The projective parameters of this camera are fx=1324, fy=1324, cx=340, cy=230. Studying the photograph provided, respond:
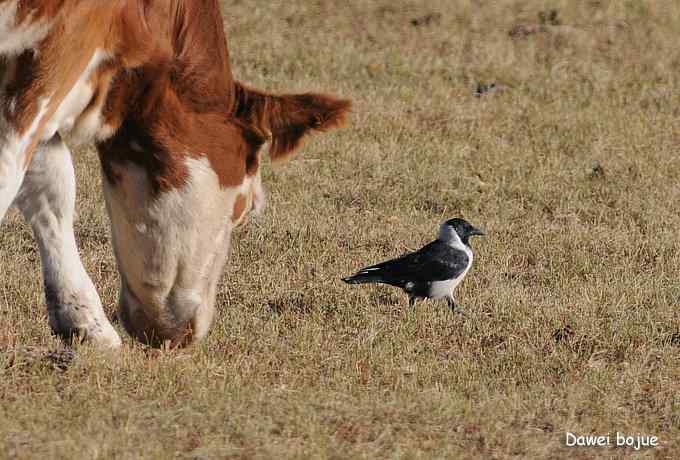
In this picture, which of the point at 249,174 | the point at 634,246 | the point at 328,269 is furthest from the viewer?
the point at 634,246

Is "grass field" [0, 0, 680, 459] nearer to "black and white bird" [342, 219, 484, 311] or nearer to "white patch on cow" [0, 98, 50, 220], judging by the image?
"black and white bird" [342, 219, 484, 311]

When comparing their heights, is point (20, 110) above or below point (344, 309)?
above

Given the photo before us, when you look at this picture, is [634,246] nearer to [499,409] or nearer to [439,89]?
[499,409]

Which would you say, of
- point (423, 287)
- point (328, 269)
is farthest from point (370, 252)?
point (423, 287)

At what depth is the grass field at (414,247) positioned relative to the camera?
16.0 feet

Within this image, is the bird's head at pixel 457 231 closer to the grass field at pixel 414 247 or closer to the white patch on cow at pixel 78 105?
the grass field at pixel 414 247

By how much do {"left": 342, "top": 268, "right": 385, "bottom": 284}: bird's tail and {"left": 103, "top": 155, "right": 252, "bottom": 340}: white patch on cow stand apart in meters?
2.09

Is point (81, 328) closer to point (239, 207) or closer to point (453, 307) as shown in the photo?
point (239, 207)

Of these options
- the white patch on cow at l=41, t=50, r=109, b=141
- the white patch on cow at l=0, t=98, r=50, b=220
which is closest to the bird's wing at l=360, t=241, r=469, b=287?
the white patch on cow at l=41, t=50, r=109, b=141

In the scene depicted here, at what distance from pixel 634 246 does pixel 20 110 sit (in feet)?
15.6

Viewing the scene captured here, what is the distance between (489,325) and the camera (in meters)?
6.52

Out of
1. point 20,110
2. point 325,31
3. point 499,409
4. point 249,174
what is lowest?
point 325,31

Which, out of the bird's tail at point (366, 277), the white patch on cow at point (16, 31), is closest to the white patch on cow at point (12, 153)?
the white patch on cow at point (16, 31)

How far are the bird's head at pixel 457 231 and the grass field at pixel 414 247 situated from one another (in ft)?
0.81
